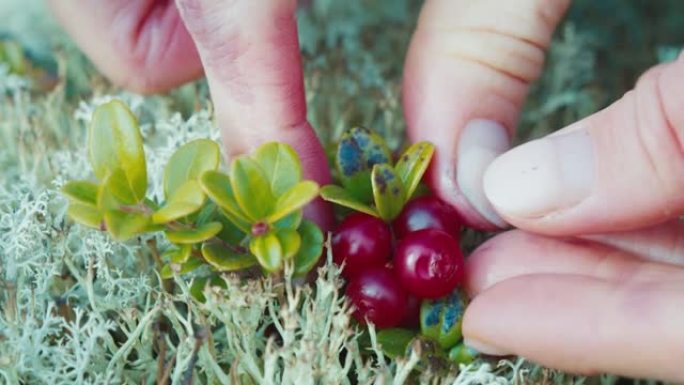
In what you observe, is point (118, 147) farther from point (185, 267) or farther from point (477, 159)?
point (477, 159)

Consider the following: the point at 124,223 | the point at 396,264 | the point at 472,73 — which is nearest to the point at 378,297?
the point at 396,264

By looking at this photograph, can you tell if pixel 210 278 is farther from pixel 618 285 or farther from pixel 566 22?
pixel 566 22

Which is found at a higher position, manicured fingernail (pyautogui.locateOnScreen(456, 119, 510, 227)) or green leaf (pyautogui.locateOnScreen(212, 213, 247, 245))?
green leaf (pyautogui.locateOnScreen(212, 213, 247, 245))

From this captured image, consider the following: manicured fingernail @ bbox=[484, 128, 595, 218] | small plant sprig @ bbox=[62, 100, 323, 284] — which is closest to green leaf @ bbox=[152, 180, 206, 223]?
small plant sprig @ bbox=[62, 100, 323, 284]

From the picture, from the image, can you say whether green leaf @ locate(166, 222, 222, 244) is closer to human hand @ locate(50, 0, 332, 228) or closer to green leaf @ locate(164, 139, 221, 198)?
green leaf @ locate(164, 139, 221, 198)

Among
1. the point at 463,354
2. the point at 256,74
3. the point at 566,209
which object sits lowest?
the point at 463,354

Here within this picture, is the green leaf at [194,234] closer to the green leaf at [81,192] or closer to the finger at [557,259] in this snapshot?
the green leaf at [81,192]

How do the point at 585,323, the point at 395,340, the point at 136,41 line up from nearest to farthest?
the point at 585,323, the point at 395,340, the point at 136,41
